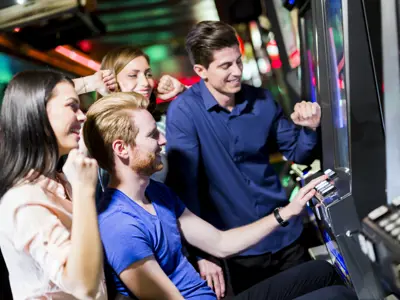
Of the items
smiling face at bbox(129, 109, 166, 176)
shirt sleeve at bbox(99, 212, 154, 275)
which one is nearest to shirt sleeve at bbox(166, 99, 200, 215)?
smiling face at bbox(129, 109, 166, 176)

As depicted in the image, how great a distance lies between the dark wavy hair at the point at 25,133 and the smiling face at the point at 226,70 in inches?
31.1

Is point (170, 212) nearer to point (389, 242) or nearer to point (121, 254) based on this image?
point (121, 254)

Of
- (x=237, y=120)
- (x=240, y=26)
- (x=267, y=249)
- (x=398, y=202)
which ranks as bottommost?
(x=267, y=249)

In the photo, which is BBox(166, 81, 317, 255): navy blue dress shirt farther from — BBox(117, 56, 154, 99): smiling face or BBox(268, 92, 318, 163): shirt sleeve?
BBox(117, 56, 154, 99): smiling face

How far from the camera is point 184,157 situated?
1986 mm

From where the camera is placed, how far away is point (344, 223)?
135 cm

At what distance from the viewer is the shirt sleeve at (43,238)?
1.19 metres

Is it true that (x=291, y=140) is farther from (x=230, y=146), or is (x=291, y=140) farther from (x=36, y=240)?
(x=36, y=240)

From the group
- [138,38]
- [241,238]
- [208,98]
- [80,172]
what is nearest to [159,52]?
[138,38]

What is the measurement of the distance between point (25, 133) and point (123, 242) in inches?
15.1

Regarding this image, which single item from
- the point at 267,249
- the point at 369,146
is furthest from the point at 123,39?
the point at 369,146

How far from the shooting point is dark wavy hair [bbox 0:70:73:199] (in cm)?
135

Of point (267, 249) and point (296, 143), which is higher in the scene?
point (296, 143)

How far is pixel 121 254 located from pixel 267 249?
0.88m
